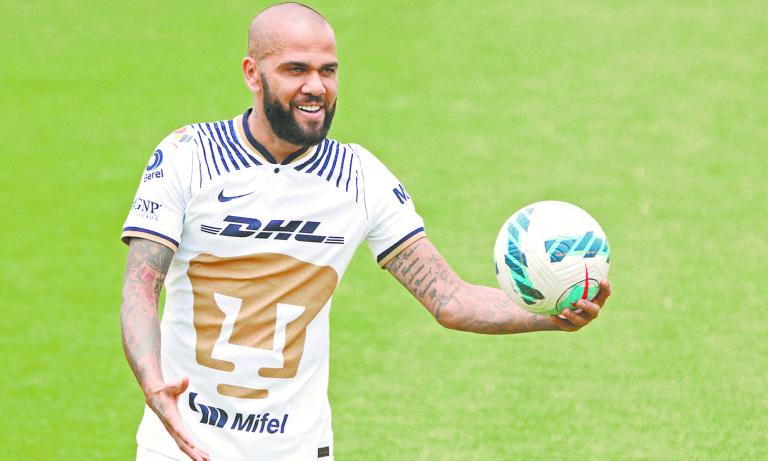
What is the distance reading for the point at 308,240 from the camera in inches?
229

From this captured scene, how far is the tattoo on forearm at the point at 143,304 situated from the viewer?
5.19 metres

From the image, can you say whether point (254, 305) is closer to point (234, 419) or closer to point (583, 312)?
point (234, 419)

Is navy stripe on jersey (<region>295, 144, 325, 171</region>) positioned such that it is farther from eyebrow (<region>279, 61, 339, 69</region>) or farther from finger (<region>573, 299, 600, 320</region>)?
finger (<region>573, 299, 600, 320</region>)

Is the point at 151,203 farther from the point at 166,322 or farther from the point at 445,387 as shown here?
the point at 445,387

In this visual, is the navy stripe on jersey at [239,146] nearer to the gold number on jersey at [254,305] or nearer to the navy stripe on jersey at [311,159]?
the navy stripe on jersey at [311,159]

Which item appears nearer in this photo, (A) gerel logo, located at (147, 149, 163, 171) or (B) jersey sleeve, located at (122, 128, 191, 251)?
(B) jersey sleeve, located at (122, 128, 191, 251)

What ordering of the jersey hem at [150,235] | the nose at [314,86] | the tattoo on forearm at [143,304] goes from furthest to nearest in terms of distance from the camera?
the nose at [314,86]
the jersey hem at [150,235]
the tattoo on forearm at [143,304]

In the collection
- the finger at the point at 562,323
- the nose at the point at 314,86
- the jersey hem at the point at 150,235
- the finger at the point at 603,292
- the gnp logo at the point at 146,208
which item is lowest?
the finger at the point at 562,323

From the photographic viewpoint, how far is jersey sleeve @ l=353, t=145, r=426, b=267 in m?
5.99

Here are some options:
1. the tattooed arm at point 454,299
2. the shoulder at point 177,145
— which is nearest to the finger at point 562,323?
the tattooed arm at point 454,299

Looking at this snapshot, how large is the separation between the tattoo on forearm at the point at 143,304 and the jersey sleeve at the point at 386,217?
968 millimetres

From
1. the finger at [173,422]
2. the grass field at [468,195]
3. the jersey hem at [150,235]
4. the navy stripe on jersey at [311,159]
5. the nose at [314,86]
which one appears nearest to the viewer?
the finger at [173,422]

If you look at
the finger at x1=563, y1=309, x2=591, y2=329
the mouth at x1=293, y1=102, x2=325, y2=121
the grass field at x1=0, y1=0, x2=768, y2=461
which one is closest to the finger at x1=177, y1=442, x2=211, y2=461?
the mouth at x1=293, y1=102, x2=325, y2=121

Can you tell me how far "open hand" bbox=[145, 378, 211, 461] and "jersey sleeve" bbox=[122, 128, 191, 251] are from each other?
769 mm
